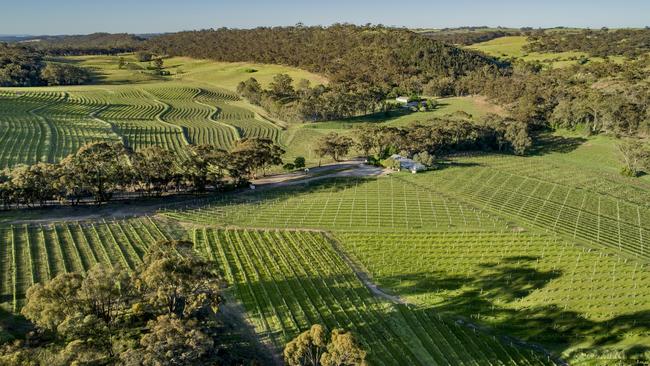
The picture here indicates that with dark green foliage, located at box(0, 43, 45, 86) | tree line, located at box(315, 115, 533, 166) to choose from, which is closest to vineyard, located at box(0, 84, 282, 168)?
dark green foliage, located at box(0, 43, 45, 86)

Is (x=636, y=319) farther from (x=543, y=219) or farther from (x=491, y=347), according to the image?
(x=543, y=219)

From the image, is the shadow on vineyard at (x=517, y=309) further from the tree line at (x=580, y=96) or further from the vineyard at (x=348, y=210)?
the tree line at (x=580, y=96)

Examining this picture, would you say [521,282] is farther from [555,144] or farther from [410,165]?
[555,144]

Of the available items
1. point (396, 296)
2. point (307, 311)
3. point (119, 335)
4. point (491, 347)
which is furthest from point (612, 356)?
point (119, 335)

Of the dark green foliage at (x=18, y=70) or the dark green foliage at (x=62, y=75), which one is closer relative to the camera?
the dark green foliage at (x=18, y=70)

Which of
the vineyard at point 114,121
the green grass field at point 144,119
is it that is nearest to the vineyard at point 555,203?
the green grass field at point 144,119

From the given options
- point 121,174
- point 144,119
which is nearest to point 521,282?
point 121,174
